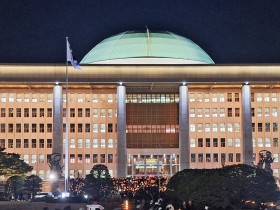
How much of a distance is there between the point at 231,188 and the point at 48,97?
2634 inches

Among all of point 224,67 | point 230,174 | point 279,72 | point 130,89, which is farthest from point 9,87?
point 230,174

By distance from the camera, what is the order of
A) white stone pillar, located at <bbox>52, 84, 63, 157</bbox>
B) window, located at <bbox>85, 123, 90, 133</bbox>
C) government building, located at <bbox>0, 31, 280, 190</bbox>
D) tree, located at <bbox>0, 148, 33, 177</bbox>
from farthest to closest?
window, located at <bbox>85, 123, 90, 133</bbox> → government building, located at <bbox>0, 31, 280, 190</bbox> → white stone pillar, located at <bbox>52, 84, 63, 157</bbox> → tree, located at <bbox>0, 148, 33, 177</bbox>

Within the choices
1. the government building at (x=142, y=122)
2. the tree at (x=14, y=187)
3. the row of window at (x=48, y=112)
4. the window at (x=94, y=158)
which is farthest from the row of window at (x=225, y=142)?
the tree at (x=14, y=187)

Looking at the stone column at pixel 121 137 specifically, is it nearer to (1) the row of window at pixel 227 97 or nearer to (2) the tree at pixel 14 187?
(1) the row of window at pixel 227 97

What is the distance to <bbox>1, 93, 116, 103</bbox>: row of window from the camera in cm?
11956

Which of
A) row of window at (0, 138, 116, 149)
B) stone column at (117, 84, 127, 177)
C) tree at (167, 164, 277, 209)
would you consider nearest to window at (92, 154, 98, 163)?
row of window at (0, 138, 116, 149)

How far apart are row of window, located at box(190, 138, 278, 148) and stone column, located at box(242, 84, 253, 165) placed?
9328mm

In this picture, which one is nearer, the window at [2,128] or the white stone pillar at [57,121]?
the white stone pillar at [57,121]

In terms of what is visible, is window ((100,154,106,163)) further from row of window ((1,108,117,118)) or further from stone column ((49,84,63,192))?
stone column ((49,84,63,192))

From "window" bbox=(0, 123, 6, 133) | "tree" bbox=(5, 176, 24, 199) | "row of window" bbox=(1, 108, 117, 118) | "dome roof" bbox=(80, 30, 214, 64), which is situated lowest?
"tree" bbox=(5, 176, 24, 199)

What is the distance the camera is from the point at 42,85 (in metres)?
115

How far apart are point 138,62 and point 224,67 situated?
14.9 m

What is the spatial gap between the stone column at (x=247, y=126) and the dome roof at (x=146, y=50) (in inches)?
494

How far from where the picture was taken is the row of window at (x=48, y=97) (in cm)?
11956
